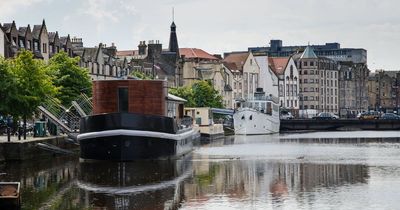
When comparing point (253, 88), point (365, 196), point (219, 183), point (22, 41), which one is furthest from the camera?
point (253, 88)

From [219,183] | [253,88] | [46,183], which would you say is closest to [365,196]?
[219,183]

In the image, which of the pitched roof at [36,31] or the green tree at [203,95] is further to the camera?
the green tree at [203,95]

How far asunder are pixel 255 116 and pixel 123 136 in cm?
7179

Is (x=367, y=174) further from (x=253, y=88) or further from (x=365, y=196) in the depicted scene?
(x=253, y=88)

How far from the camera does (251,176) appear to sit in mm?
45031

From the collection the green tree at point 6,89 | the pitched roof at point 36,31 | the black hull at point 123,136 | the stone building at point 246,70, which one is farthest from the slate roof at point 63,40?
the stone building at point 246,70

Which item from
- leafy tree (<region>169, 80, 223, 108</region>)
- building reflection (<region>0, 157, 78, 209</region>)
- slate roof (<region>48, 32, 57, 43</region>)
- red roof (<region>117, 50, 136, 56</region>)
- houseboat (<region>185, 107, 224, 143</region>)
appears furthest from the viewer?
red roof (<region>117, 50, 136, 56</region>)

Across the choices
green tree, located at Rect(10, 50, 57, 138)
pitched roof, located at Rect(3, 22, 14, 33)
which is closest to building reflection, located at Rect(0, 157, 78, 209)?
green tree, located at Rect(10, 50, 57, 138)

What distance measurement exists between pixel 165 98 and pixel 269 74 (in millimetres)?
133764

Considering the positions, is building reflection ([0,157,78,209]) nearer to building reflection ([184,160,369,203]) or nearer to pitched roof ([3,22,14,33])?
building reflection ([184,160,369,203])

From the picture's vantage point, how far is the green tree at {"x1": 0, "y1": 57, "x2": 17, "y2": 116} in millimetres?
58909

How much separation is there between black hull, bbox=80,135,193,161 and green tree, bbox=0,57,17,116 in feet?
26.2

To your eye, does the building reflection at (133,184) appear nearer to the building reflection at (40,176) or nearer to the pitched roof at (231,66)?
the building reflection at (40,176)

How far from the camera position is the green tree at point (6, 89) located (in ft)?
193
